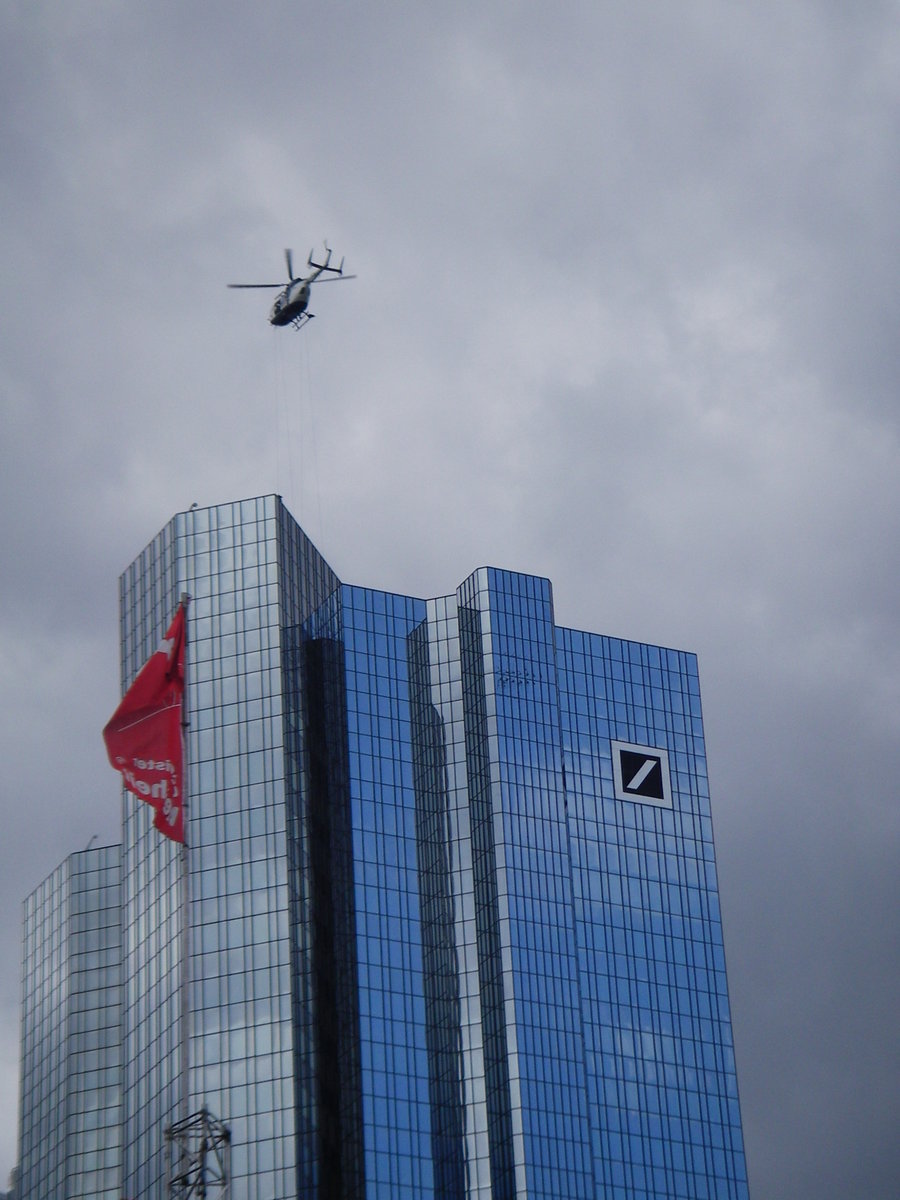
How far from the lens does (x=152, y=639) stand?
181125 mm

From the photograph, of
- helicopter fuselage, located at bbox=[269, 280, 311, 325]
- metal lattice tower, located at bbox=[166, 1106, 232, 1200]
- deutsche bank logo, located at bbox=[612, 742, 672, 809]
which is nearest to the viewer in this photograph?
metal lattice tower, located at bbox=[166, 1106, 232, 1200]

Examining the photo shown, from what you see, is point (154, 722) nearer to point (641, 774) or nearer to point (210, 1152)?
point (210, 1152)

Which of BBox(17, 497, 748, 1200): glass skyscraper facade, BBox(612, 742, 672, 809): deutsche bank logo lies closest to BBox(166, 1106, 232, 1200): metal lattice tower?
BBox(17, 497, 748, 1200): glass skyscraper facade

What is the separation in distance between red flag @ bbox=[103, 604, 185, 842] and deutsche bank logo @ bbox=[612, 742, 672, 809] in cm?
5332

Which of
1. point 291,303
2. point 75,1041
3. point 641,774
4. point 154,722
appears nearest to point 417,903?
point 641,774

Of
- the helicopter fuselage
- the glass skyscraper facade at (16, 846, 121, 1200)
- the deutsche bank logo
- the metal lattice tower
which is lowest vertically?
the metal lattice tower

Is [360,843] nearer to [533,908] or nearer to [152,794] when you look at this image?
[533,908]

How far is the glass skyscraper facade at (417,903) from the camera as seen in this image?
16038 cm

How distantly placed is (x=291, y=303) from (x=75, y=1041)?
67.5 m

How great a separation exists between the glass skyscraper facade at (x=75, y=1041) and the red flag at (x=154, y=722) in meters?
48.0

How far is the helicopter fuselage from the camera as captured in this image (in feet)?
563

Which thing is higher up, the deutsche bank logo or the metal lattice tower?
the deutsche bank logo

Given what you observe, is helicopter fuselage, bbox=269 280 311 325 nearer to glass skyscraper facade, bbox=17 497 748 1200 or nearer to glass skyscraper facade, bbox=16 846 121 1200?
glass skyscraper facade, bbox=17 497 748 1200

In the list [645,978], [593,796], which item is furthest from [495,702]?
[645,978]
